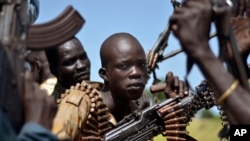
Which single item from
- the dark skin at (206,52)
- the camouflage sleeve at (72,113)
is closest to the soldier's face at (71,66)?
the camouflage sleeve at (72,113)

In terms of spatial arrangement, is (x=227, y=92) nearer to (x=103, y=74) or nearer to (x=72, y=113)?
(x=72, y=113)

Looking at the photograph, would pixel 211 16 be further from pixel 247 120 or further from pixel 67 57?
pixel 67 57

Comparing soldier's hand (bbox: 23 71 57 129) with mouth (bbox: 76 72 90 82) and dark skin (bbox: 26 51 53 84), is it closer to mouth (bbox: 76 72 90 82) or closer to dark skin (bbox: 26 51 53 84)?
dark skin (bbox: 26 51 53 84)

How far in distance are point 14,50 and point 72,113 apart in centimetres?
162

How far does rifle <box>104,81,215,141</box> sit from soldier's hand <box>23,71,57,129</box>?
2168 mm

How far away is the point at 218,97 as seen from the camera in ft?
11.6

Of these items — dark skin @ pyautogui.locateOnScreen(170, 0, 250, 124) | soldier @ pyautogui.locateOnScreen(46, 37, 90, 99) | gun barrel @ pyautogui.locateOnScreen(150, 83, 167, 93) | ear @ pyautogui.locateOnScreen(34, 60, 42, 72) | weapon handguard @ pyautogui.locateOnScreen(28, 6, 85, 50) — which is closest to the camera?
dark skin @ pyautogui.locateOnScreen(170, 0, 250, 124)

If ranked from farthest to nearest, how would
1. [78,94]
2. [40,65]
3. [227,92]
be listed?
[40,65]
[78,94]
[227,92]

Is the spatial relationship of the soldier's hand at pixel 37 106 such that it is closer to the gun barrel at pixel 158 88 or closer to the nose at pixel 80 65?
the nose at pixel 80 65

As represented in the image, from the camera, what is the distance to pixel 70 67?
6.57 m

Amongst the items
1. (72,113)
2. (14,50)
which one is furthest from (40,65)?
(14,50)

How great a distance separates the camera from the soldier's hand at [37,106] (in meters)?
3.53

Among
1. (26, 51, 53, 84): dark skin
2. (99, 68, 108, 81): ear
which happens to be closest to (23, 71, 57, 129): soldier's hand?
(26, 51, 53, 84): dark skin

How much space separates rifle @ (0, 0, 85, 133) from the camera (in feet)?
11.7
